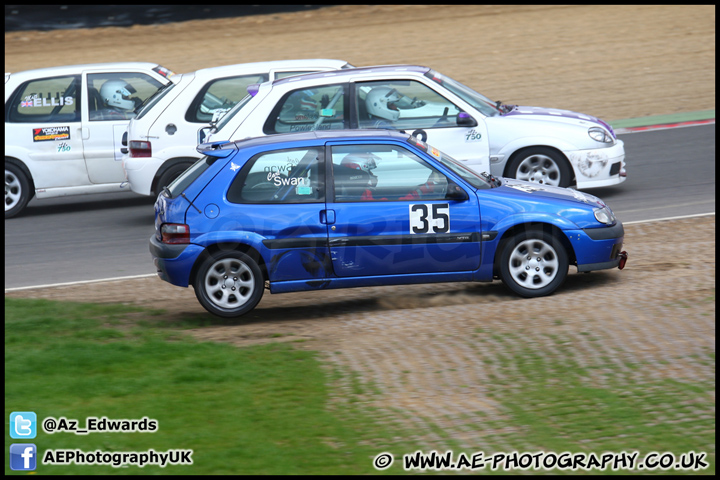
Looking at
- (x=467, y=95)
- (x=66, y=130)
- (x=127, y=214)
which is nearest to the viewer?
(x=467, y=95)

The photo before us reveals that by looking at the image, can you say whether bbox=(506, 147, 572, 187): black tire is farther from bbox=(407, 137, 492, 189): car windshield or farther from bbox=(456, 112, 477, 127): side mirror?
bbox=(407, 137, 492, 189): car windshield

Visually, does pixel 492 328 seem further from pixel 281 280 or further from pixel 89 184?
pixel 89 184

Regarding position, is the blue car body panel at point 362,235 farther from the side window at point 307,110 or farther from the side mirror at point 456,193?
the side window at point 307,110

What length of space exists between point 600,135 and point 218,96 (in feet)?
16.5

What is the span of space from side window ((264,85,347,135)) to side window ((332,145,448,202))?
10.2 ft

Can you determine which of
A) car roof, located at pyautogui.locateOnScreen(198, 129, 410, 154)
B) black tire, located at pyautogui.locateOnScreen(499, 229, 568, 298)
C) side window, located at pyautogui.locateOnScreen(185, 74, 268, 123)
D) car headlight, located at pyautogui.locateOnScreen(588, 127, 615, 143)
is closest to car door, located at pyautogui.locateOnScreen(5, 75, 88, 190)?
side window, located at pyautogui.locateOnScreen(185, 74, 268, 123)

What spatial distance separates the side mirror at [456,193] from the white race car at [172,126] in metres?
4.88

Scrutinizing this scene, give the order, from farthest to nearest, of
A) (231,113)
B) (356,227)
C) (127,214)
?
1. (127,214)
2. (231,113)
3. (356,227)

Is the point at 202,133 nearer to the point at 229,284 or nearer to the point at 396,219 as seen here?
the point at 229,284

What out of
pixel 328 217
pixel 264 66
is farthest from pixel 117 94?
pixel 328 217

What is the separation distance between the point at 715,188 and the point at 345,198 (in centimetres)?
612

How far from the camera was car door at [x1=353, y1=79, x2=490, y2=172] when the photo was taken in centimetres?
1086

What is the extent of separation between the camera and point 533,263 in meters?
7.83

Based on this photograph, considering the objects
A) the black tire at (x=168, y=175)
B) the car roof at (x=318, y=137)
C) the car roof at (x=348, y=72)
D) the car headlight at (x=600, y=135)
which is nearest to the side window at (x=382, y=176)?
the car roof at (x=318, y=137)
